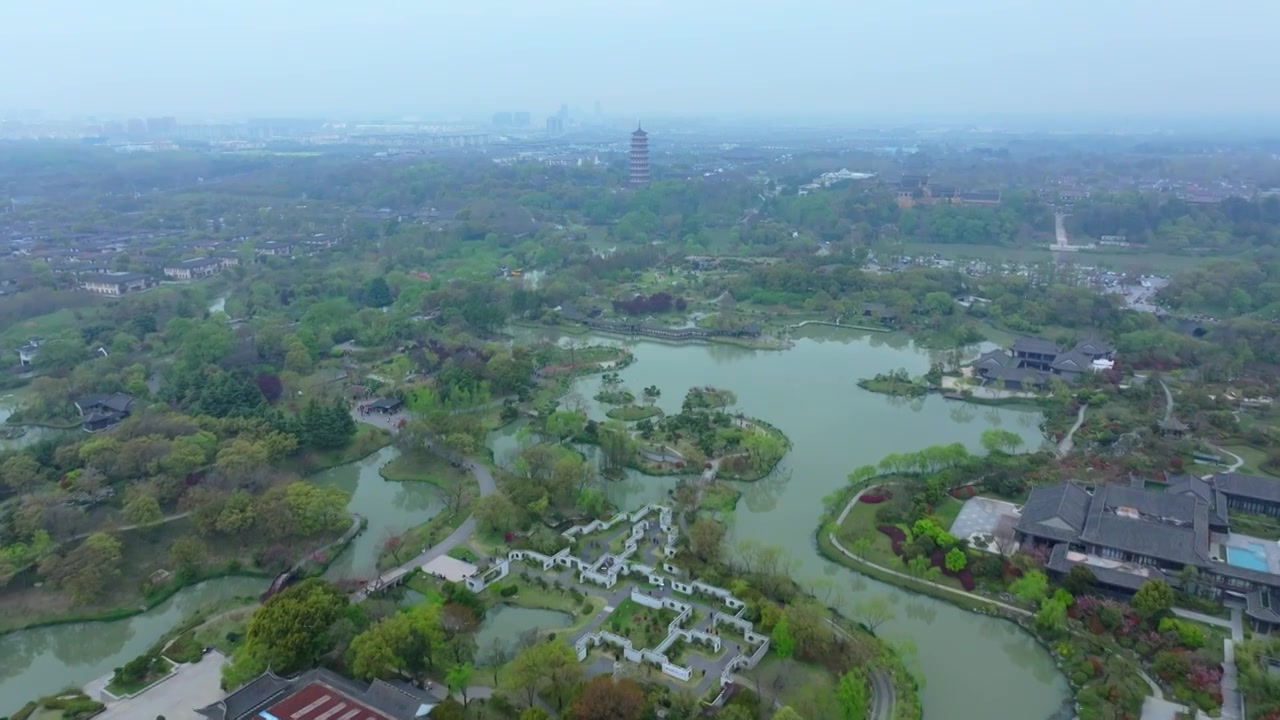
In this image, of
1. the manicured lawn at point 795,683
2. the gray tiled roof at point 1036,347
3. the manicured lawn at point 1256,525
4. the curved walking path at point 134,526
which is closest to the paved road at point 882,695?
the manicured lawn at point 795,683

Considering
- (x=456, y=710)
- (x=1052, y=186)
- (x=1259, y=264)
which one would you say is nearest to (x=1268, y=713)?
(x=456, y=710)

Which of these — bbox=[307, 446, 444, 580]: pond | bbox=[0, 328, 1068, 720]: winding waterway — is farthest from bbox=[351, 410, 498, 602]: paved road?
bbox=[0, 328, 1068, 720]: winding waterway

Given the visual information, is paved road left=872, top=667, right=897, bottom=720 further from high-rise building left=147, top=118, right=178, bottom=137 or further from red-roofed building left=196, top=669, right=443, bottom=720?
high-rise building left=147, top=118, right=178, bottom=137

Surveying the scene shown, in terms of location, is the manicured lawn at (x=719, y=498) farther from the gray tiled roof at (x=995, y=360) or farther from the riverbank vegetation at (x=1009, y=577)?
the gray tiled roof at (x=995, y=360)

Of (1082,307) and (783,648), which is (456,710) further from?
(1082,307)

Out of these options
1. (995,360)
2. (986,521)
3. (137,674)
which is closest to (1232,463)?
(995,360)
